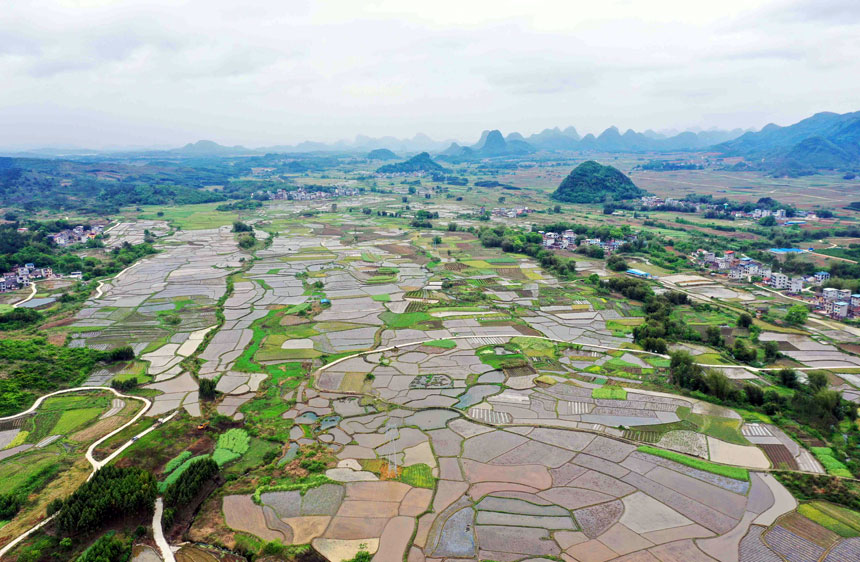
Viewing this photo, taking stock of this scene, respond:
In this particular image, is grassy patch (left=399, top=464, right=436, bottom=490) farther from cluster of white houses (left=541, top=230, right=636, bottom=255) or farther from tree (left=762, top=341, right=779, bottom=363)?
cluster of white houses (left=541, top=230, right=636, bottom=255)

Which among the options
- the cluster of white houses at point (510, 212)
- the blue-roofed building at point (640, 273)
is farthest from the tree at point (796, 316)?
the cluster of white houses at point (510, 212)

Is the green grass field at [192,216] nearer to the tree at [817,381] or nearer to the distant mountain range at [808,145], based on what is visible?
the tree at [817,381]

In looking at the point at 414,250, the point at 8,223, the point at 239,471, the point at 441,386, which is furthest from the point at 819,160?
the point at 8,223

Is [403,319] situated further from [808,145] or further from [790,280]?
[808,145]

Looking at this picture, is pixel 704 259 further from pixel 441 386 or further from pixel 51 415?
pixel 51 415

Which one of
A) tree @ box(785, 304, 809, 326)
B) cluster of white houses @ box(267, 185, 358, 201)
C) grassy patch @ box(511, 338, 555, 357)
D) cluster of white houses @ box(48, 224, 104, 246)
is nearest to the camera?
grassy patch @ box(511, 338, 555, 357)

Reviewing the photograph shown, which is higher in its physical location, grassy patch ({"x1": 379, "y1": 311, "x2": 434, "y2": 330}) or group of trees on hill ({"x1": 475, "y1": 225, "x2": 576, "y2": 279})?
group of trees on hill ({"x1": 475, "y1": 225, "x2": 576, "y2": 279})

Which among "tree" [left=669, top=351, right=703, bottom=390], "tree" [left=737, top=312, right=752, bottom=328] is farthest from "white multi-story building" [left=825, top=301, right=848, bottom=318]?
"tree" [left=669, top=351, right=703, bottom=390]
